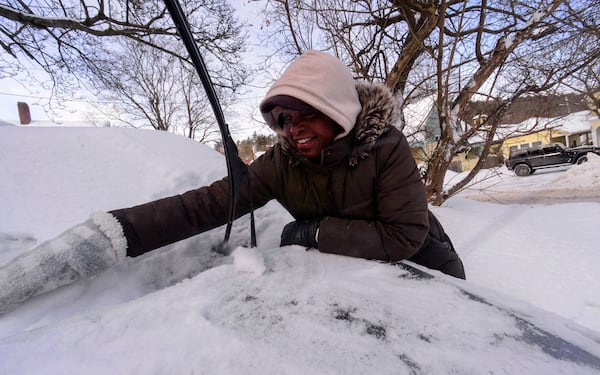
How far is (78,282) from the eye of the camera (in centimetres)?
89

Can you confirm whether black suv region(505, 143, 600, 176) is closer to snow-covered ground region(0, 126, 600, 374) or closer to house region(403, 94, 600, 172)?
house region(403, 94, 600, 172)

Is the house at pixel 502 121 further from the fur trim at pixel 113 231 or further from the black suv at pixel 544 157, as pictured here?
the black suv at pixel 544 157

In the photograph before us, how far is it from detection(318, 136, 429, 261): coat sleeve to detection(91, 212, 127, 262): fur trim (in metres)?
0.68

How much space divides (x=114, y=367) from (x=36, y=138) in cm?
208

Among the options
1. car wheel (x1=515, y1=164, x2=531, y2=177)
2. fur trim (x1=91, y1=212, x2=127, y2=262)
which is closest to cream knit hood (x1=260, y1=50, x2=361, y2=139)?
fur trim (x1=91, y1=212, x2=127, y2=262)

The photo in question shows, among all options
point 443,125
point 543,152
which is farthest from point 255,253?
point 543,152

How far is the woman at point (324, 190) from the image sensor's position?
0.99m

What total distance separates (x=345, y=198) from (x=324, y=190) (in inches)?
3.9

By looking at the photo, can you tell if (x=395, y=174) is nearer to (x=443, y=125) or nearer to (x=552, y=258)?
(x=552, y=258)

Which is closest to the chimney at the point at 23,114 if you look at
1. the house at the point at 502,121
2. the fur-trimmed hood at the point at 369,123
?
the house at the point at 502,121

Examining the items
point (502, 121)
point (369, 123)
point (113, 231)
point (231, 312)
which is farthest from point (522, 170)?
point (113, 231)

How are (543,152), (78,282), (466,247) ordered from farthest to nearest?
(543,152) → (466,247) → (78,282)

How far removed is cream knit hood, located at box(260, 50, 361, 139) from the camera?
105cm

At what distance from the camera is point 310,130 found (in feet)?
3.77
